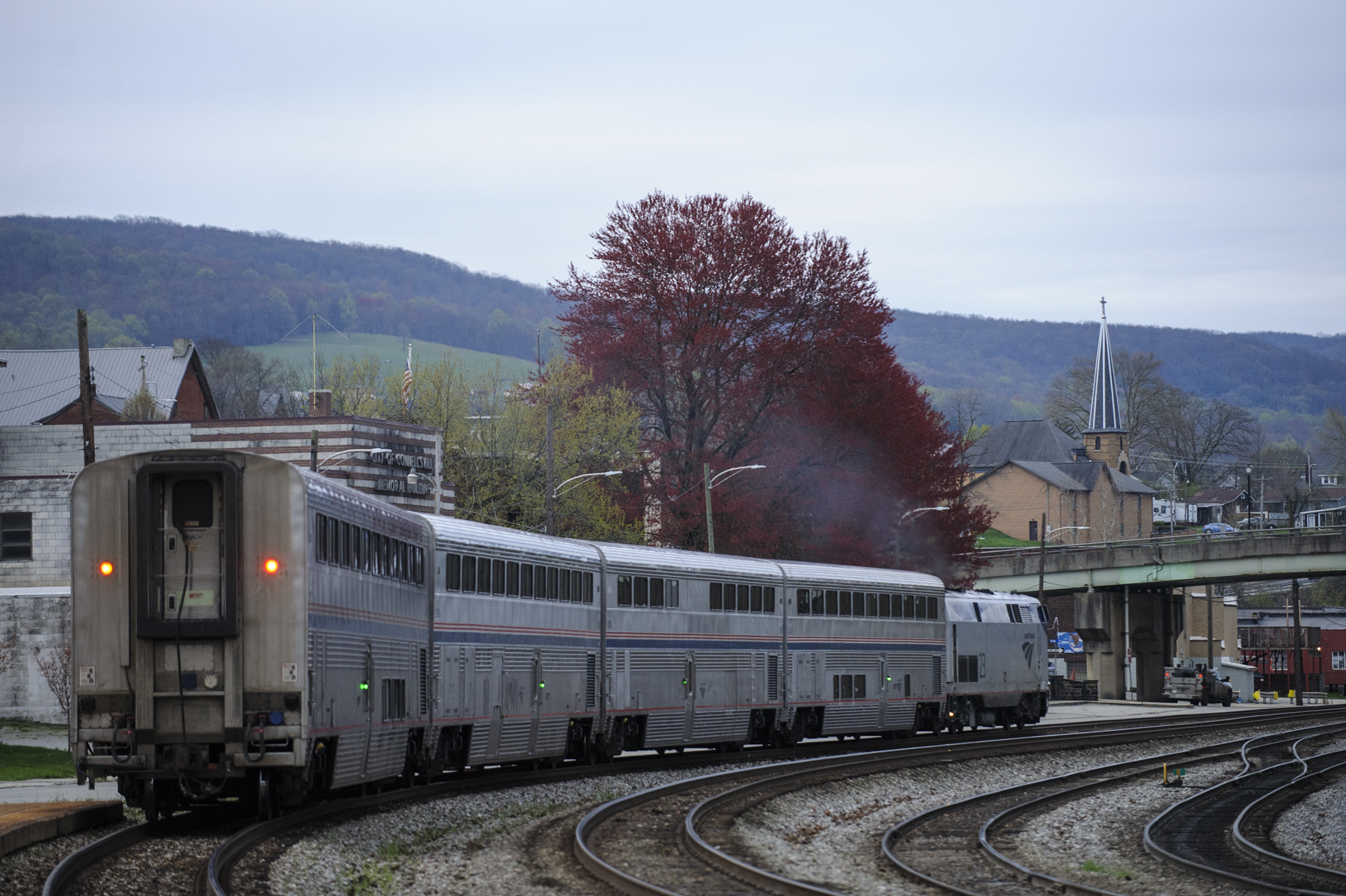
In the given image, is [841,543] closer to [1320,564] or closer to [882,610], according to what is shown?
[882,610]

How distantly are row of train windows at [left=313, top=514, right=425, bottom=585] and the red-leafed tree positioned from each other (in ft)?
106

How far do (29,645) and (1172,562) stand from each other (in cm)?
5734

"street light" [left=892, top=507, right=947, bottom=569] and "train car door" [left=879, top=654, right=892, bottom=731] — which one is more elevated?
"street light" [left=892, top=507, right=947, bottom=569]

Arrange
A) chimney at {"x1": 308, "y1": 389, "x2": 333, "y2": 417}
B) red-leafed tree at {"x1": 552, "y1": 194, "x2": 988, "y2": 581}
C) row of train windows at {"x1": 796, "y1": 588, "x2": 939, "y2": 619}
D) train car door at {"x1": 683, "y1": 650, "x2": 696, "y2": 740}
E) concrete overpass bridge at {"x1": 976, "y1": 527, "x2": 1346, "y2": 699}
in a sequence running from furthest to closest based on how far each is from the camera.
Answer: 1. concrete overpass bridge at {"x1": 976, "y1": 527, "x2": 1346, "y2": 699}
2. chimney at {"x1": 308, "y1": 389, "x2": 333, "y2": 417}
3. red-leafed tree at {"x1": 552, "y1": 194, "x2": 988, "y2": 581}
4. row of train windows at {"x1": 796, "y1": 588, "x2": 939, "y2": 619}
5. train car door at {"x1": 683, "y1": 650, "x2": 696, "y2": 740}

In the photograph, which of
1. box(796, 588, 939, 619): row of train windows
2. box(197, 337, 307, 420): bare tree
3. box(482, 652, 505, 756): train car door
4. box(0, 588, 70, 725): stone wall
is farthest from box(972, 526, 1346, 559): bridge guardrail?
box(482, 652, 505, 756): train car door

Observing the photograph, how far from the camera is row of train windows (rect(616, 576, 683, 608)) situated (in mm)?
30094

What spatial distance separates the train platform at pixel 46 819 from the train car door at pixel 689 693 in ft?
46.4

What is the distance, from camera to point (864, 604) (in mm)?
39031

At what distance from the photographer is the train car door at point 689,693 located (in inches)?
1272

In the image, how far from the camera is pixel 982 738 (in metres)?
40.8

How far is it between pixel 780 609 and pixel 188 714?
19601mm

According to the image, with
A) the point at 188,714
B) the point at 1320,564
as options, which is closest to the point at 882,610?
the point at 188,714

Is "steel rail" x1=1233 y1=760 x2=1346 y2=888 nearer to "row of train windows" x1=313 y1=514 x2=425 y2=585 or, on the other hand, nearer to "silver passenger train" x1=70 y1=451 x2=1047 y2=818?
"silver passenger train" x1=70 y1=451 x2=1047 y2=818

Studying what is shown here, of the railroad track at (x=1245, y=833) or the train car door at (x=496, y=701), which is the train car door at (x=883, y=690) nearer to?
the railroad track at (x=1245, y=833)
